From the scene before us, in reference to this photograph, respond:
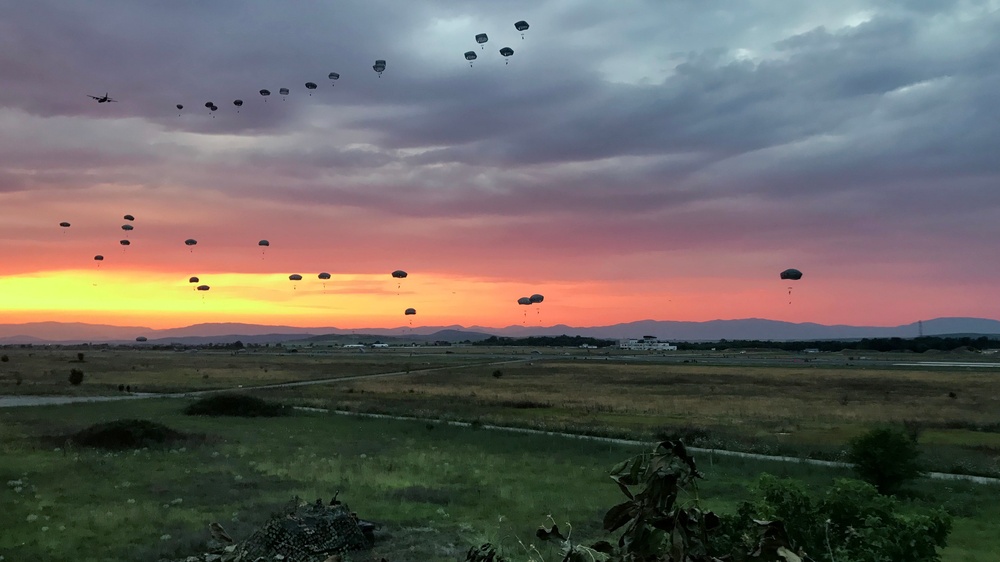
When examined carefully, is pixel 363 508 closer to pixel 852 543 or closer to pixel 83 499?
pixel 83 499

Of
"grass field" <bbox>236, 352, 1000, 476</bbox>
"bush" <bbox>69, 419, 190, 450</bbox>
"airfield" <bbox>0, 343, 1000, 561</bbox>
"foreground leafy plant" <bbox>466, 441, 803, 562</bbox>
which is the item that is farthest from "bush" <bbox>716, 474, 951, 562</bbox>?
"bush" <bbox>69, 419, 190, 450</bbox>

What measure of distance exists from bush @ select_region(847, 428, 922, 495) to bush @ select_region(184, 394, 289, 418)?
4039 cm

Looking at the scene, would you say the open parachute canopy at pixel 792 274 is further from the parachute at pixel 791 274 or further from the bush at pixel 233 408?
the bush at pixel 233 408

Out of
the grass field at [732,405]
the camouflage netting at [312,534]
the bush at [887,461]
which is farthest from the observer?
the grass field at [732,405]

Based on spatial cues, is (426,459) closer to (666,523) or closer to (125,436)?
(125,436)

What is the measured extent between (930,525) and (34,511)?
24450 mm

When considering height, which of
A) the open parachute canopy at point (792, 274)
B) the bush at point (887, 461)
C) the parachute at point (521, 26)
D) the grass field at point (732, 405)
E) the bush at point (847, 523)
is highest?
the parachute at point (521, 26)

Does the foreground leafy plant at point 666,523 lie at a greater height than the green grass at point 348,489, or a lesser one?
greater

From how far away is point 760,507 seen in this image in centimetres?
952

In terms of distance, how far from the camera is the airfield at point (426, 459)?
65.4 ft

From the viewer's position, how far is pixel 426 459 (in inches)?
1272

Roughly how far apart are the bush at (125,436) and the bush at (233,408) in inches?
510

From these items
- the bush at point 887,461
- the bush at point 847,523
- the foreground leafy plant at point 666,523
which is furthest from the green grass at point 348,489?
the foreground leafy plant at point 666,523

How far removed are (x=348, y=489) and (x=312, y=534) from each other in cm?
1120
